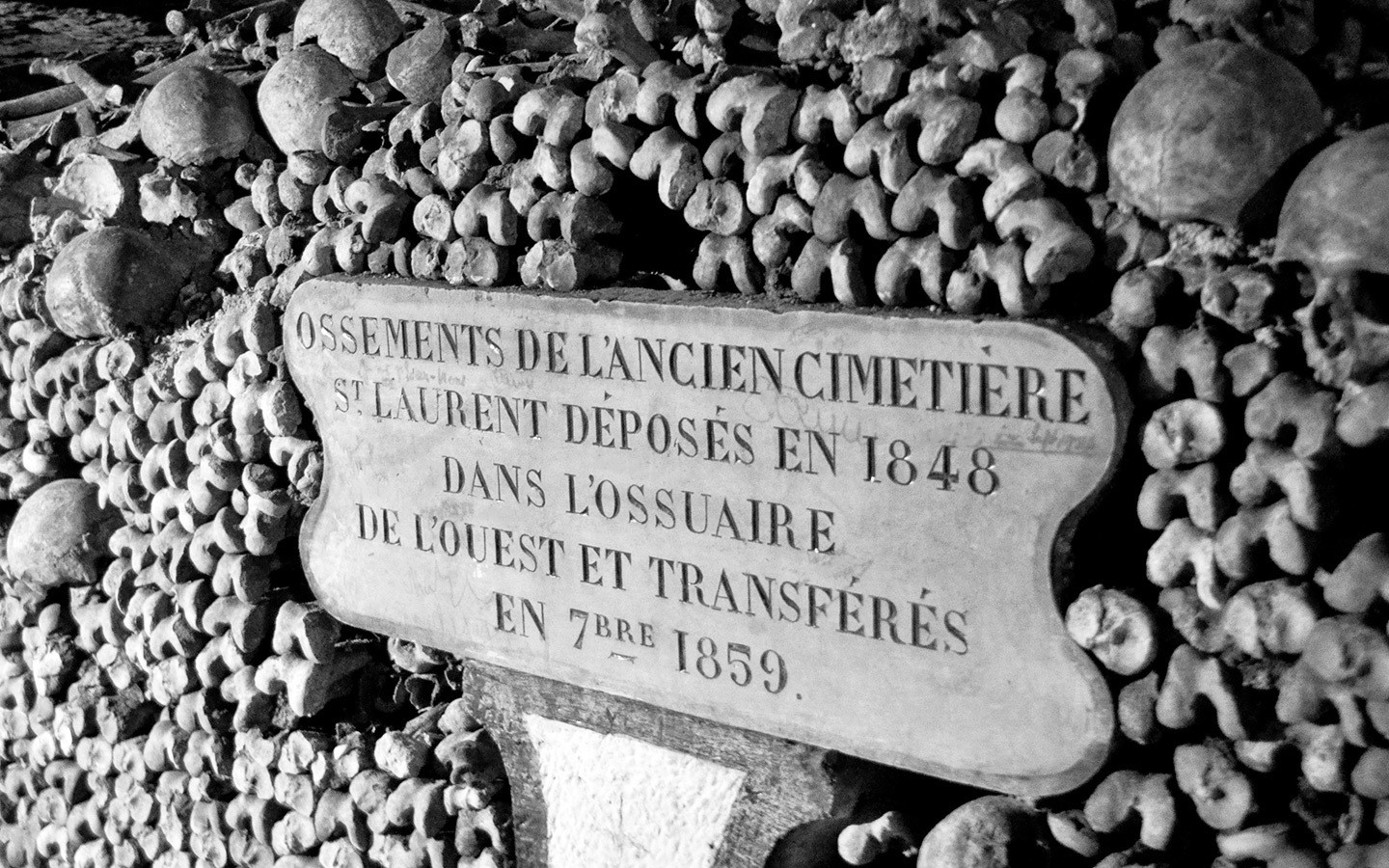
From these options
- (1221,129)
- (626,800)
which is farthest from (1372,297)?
(626,800)

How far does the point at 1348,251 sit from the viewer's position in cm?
129

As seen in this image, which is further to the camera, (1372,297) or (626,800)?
(626,800)

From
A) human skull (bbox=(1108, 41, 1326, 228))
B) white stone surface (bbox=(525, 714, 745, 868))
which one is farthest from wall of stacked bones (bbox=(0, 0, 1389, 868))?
white stone surface (bbox=(525, 714, 745, 868))

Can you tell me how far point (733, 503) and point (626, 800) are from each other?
531mm

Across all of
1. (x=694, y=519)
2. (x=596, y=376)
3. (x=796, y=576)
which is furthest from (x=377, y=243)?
(x=796, y=576)

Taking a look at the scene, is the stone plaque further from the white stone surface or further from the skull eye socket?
the skull eye socket

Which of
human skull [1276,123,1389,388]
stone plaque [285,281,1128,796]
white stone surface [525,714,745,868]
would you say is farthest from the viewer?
white stone surface [525,714,745,868]

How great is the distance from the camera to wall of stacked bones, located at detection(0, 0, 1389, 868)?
4.48 feet

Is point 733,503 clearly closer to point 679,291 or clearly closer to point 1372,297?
point 679,291

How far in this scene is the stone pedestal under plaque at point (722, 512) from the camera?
1526 millimetres

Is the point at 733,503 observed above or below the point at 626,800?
above

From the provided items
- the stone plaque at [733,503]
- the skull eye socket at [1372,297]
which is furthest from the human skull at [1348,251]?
the stone plaque at [733,503]

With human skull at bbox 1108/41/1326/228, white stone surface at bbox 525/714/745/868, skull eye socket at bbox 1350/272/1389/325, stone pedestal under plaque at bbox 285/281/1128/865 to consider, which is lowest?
white stone surface at bbox 525/714/745/868

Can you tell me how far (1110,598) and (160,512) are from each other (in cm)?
183
